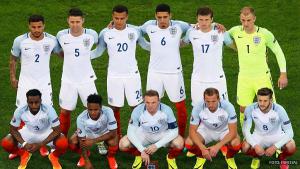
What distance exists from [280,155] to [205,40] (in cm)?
232

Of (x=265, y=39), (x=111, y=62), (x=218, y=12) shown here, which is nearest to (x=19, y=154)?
(x=111, y=62)

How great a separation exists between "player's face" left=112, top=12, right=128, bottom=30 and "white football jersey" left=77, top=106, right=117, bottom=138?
159 centimetres

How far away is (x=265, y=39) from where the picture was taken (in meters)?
16.1

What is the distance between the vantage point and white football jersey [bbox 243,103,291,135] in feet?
49.5

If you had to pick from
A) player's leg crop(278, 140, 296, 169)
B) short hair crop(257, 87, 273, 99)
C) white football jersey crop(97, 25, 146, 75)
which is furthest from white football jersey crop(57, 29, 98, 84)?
player's leg crop(278, 140, 296, 169)

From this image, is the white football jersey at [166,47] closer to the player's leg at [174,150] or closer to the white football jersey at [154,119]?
the white football jersey at [154,119]

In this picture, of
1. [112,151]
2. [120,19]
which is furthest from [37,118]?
[120,19]

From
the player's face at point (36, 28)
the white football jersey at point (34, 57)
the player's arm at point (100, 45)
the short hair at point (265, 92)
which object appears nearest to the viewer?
the short hair at point (265, 92)

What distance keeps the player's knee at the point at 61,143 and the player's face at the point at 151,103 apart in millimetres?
1450

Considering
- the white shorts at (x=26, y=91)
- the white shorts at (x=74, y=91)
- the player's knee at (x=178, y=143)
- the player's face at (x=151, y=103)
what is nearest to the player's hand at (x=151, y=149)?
the player's knee at (x=178, y=143)

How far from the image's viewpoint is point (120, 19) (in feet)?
52.6

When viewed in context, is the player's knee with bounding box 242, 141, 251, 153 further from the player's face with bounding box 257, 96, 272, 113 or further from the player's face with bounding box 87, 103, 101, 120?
the player's face with bounding box 87, 103, 101, 120

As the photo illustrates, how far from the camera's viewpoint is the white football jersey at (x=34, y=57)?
15.9m

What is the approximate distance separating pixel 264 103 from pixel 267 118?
0.30m
